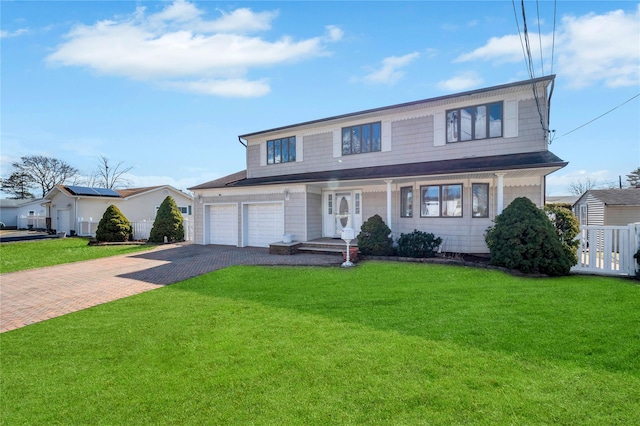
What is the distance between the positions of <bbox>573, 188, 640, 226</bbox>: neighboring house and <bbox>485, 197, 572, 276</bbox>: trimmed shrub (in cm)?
1578

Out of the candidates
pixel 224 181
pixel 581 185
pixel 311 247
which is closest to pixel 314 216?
pixel 311 247

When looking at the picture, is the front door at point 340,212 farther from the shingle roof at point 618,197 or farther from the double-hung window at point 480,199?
the shingle roof at point 618,197

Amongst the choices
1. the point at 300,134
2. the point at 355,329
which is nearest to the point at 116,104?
the point at 300,134

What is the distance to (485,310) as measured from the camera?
17.1 ft

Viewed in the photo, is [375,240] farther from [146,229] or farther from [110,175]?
[110,175]

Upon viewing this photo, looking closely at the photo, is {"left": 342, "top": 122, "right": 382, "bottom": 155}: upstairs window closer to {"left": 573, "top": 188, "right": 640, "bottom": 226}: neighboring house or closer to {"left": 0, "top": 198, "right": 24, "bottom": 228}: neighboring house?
{"left": 573, "top": 188, "right": 640, "bottom": 226}: neighboring house

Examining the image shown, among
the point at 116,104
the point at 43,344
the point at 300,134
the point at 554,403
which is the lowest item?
the point at 43,344

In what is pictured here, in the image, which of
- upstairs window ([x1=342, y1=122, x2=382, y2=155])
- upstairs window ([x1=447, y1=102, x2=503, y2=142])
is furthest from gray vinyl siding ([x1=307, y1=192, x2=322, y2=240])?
upstairs window ([x1=447, y1=102, x2=503, y2=142])

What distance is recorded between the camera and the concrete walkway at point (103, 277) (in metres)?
6.57

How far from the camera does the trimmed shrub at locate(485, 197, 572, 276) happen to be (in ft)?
26.0

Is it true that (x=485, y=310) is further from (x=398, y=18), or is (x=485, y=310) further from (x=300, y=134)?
→ (x=300, y=134)

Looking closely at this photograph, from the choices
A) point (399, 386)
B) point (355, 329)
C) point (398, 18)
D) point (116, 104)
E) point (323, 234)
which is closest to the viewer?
point (399, 386)

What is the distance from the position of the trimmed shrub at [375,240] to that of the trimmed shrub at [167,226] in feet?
39.5

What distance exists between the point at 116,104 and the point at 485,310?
61.5ft
